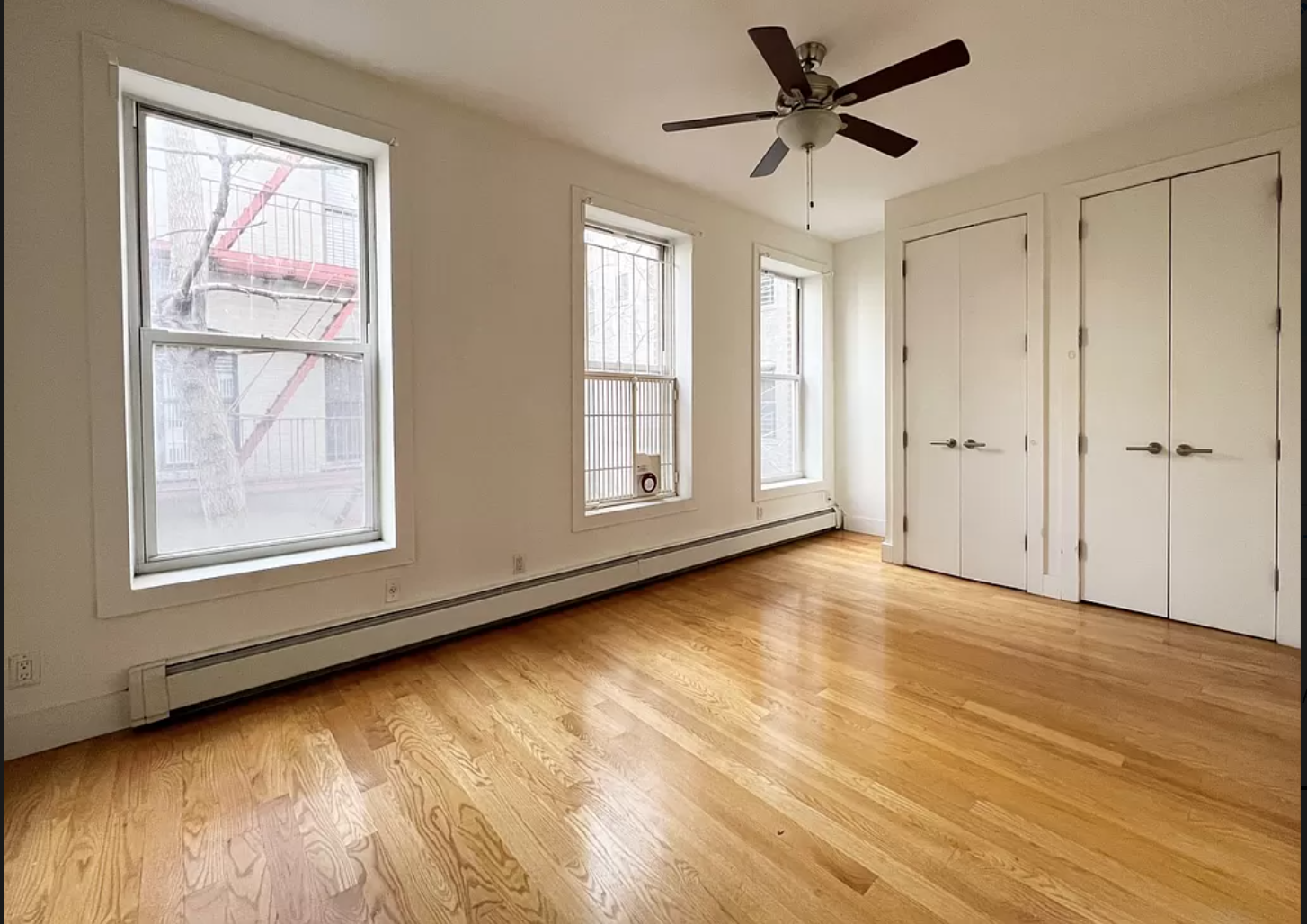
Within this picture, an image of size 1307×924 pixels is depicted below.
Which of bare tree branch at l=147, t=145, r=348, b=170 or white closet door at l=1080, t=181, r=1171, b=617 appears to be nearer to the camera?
bare tree branch at l=147, t=145, r=348, b=170

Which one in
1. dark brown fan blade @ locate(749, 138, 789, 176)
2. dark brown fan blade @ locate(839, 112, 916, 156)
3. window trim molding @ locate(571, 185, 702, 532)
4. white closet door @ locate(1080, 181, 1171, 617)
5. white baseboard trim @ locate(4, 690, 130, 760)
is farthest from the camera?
window trim molding @ locate(571, 185, 702, 532)

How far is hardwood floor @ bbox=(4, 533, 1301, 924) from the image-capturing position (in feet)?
5.67

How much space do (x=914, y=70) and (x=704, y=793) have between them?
2.65m

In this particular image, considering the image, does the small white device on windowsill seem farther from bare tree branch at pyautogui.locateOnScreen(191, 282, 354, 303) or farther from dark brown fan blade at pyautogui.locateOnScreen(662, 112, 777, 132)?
dark brown fan blade at pyautogui.locateOnScreen(662, 112, 777, 132)

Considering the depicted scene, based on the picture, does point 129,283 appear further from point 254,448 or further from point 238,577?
point 238,577

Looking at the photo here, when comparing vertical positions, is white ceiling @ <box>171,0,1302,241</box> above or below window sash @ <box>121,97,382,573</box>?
above

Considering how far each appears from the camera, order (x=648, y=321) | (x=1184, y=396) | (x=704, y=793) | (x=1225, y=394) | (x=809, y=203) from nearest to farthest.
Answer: (x=704, y=793) → (x=1225, y=394) → (x=1184, y=396) → (x=648, y=321) → (x=809, y=203)

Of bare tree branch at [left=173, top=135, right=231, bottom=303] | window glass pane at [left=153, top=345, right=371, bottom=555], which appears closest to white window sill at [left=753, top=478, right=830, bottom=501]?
window glass pane at [left=153, top=345, right=371, bottom=555]

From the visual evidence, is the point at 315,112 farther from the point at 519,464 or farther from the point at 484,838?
the point at 484,838

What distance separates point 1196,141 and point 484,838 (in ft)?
15.0

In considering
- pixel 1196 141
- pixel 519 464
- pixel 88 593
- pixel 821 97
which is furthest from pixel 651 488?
pixel 1196 141

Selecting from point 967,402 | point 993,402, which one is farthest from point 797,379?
point 993,402

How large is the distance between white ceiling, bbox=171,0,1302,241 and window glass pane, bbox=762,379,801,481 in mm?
2247

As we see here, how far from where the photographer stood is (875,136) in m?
2.92
